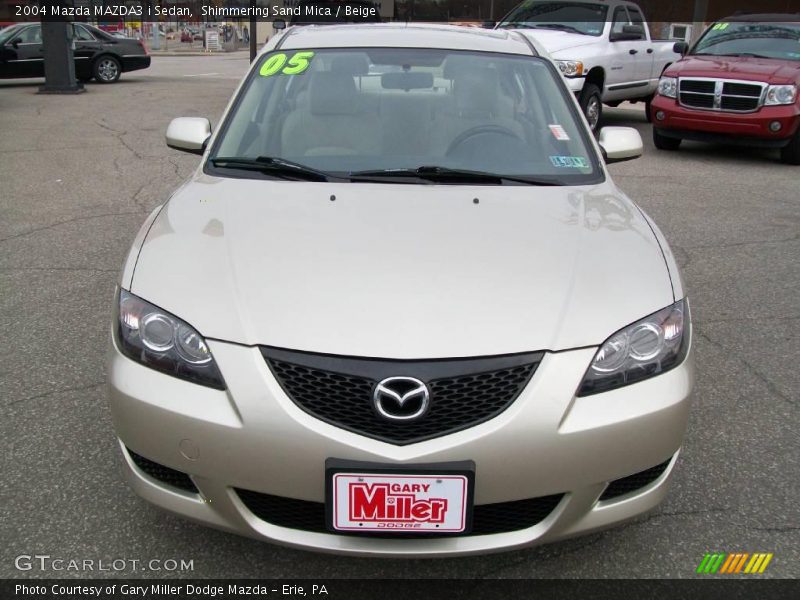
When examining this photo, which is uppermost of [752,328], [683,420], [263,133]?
[263,133]

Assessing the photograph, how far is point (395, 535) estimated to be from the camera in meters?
2.06

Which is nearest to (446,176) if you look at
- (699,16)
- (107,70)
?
(107,70)

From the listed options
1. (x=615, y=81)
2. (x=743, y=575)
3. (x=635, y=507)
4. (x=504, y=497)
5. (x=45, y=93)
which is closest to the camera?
(x=504, y=497)

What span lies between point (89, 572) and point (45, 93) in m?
14.5

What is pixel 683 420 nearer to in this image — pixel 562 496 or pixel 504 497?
pixel 562 496

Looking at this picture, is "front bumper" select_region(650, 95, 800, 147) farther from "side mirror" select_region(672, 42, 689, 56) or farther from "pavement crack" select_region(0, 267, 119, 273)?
"pavement crack" select_region(0, 267, 119, 273)

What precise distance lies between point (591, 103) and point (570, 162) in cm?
799

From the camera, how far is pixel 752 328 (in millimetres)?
4395

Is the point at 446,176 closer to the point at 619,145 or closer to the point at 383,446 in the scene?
A: the point at 619,145

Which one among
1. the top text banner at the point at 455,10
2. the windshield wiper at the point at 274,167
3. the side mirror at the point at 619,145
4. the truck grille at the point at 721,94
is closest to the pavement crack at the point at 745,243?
the side mirror at the point at 619,145

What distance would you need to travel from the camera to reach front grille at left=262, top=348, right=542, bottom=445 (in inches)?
79.3

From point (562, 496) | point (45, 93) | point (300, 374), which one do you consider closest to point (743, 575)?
point (562, 496)

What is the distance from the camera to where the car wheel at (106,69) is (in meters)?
17.2

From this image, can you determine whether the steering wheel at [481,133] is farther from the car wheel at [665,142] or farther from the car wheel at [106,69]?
the car wheel at [106,69]
